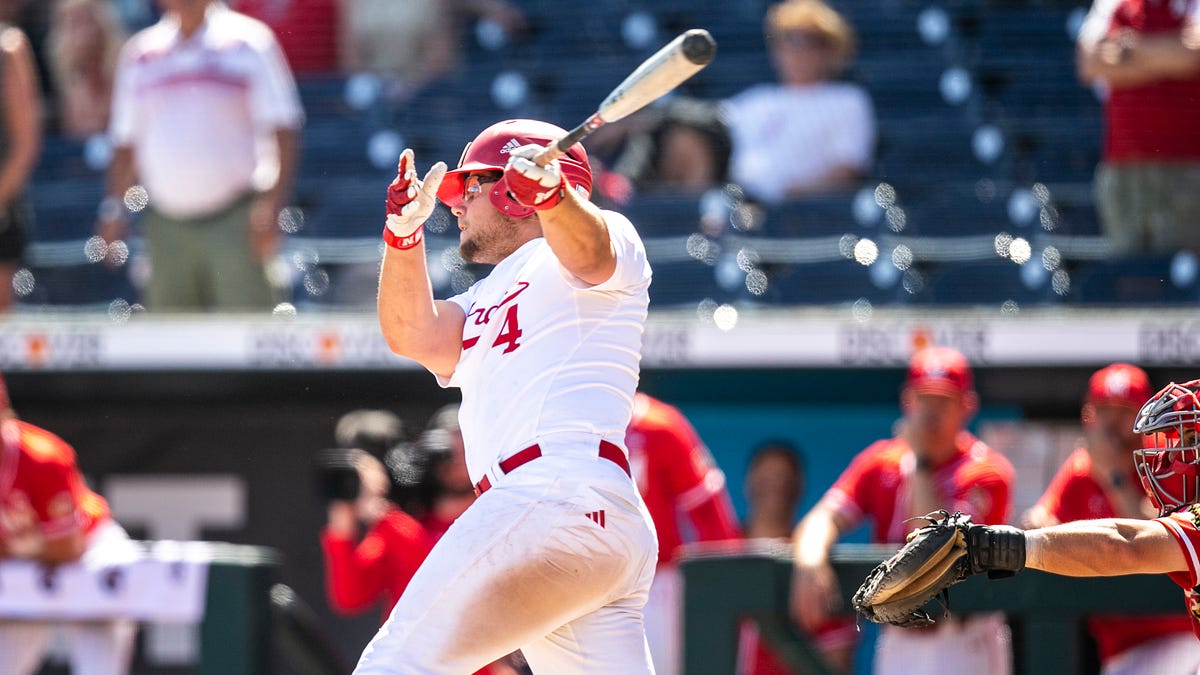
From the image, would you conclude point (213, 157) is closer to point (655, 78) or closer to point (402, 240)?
point (402, 240)

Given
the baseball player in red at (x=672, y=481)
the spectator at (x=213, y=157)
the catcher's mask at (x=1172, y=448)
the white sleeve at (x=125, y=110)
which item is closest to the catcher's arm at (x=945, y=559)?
the catcher's mask at (x=1172, y=448)

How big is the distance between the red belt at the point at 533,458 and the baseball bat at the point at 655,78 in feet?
1.83

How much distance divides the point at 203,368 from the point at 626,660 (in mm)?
3488

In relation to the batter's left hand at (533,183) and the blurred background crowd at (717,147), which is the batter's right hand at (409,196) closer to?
the batter's left hand at (533,183)

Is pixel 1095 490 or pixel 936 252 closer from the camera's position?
pixel 1095 490

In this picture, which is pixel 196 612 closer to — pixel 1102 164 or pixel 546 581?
pixel 546 581

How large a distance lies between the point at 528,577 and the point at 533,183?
0.71m

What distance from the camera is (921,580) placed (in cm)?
A: 275

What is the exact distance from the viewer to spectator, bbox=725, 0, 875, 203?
249 inches

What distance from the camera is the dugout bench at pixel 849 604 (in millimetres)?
4254

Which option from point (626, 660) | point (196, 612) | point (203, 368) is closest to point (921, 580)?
point (626, 660)

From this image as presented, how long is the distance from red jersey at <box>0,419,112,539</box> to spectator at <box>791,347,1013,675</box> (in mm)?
2194

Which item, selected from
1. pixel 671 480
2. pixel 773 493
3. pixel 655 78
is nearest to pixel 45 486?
pixel 671 480

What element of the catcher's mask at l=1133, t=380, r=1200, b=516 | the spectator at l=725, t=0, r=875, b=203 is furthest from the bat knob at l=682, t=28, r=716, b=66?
the spectator at l=725, t=0, r=875, b=203
